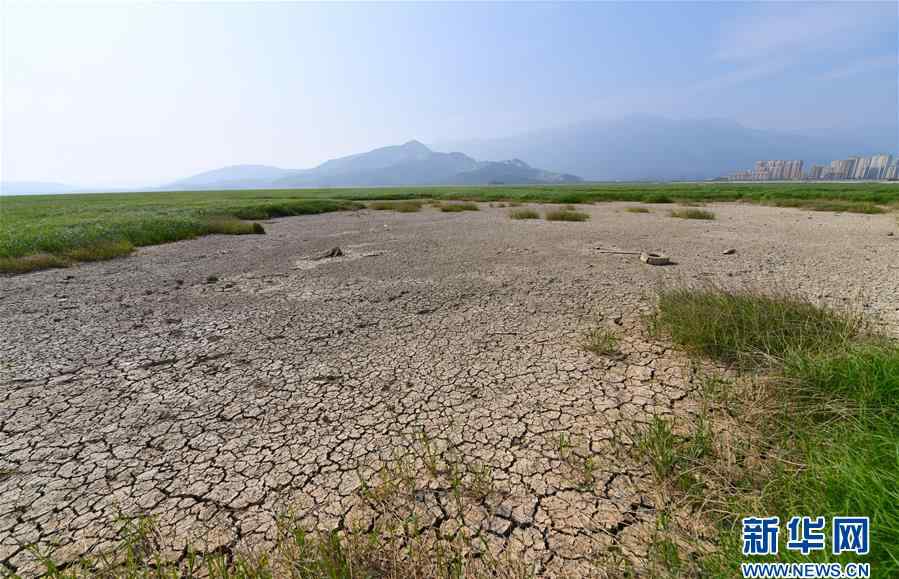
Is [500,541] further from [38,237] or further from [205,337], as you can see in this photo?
[38,237]

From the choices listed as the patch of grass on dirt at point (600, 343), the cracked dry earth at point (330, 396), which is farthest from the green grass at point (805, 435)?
the patch of grass on dirt at point (600, 343)

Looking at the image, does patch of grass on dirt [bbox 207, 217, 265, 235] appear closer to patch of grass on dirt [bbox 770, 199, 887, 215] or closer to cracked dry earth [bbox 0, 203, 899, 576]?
cracked dry earth [bbox 0, 203, 899, 576]

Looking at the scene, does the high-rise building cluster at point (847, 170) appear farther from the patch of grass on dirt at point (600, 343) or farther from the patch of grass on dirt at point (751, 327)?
the patch of grass on dirt at point (600, 343)

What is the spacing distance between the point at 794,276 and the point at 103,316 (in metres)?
9.30

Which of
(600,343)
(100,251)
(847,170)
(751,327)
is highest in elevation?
(847,170)

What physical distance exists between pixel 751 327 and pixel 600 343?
3.83 feet

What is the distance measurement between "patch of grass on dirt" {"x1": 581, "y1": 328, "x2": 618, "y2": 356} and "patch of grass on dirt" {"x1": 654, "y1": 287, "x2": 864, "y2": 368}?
1.74 ft

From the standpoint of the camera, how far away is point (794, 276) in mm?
5051

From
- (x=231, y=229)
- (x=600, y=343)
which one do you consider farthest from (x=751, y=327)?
(x=231, y=229)

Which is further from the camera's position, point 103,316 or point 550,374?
point 103,316

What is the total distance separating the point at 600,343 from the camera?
3.11 metres

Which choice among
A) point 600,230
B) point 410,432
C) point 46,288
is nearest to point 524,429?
point 410,432

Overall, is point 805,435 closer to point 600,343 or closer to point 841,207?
point 600,343

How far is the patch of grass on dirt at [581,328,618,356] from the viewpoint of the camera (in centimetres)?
304
